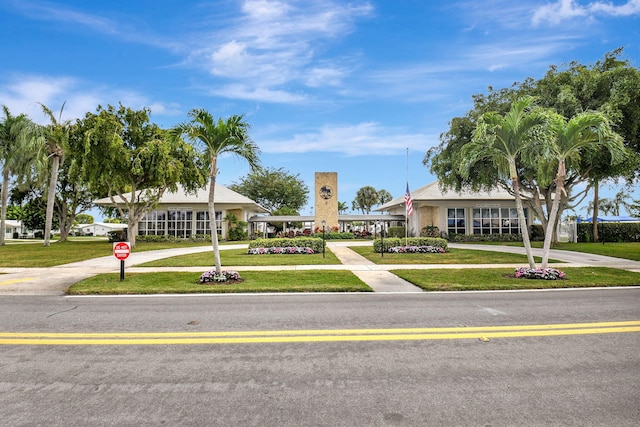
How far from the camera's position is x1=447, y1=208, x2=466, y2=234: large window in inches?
1395

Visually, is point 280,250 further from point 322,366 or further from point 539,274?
point 322,366

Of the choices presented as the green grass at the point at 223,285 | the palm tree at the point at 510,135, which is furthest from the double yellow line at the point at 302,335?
the palm tree at the point at 510,135

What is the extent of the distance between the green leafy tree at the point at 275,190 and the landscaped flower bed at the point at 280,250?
37.9 m

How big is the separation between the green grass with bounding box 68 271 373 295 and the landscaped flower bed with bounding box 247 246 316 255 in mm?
7783

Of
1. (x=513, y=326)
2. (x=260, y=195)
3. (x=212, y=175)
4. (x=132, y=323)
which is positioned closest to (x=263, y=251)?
(x=212, y=175)

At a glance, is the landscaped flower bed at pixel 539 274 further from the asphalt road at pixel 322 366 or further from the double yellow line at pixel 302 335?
the double yellow line at pixel 302 335

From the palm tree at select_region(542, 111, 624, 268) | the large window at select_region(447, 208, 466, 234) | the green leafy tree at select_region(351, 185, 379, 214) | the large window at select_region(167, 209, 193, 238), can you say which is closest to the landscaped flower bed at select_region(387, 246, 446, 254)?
the palm tree at select_region(542, 111, 624, 268)

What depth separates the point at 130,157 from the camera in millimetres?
26766

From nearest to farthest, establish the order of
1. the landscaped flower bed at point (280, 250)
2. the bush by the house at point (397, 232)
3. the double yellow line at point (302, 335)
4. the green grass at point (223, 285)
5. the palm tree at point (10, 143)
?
1. the double yellow line at point (302, 335)
2. the green grass at point (223, 285)
3. the landscaped flower bed at point (280, 250)
4. the palm tree at point (10, 143)
5. the bush by the house at point (397, 232)

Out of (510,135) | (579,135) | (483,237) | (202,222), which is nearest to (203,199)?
(202,222)

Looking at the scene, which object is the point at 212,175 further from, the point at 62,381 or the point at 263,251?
the point at 263,251

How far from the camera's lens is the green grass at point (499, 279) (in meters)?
10.9

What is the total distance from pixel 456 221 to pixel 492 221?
11.7 feet

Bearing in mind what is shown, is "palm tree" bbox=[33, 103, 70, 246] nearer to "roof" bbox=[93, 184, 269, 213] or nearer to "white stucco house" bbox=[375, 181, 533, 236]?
"roof" bbox=[93, 184, 269, 213]
